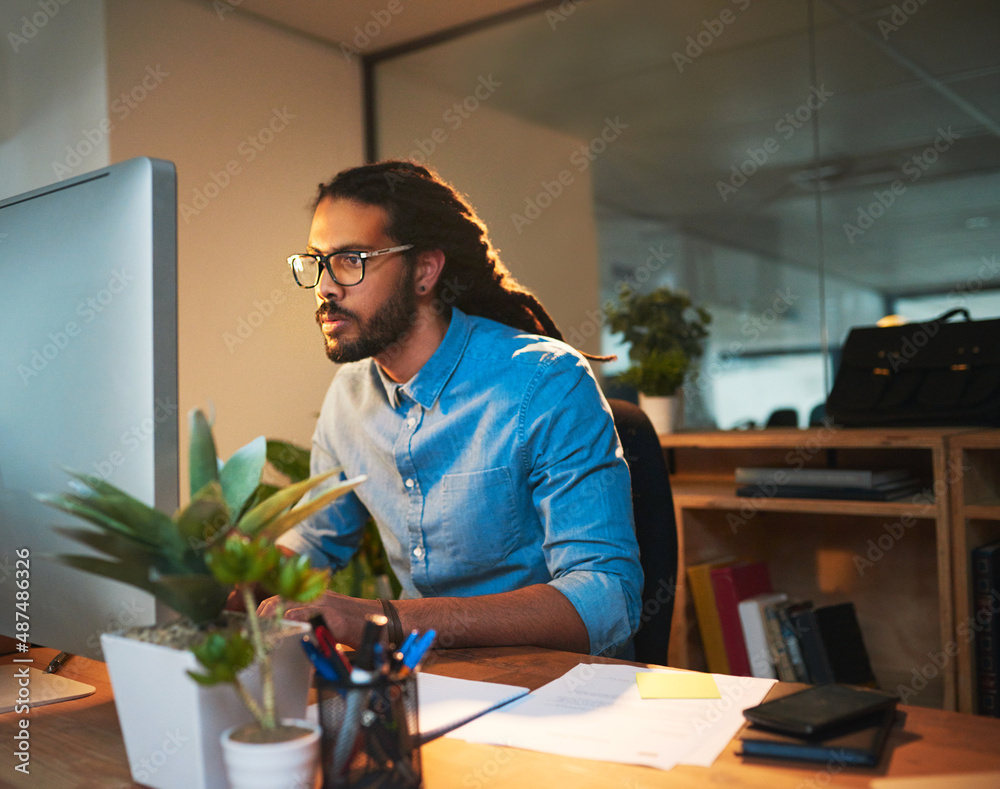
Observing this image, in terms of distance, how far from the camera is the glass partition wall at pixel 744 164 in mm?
2293

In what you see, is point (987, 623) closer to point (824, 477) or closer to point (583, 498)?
point (824, 477)

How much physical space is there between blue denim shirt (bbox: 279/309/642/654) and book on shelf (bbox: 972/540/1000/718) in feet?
3.74

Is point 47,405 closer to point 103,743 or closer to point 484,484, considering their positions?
point 103,743

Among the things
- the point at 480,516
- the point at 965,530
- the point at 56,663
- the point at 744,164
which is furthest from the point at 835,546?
→ the point at 56,663

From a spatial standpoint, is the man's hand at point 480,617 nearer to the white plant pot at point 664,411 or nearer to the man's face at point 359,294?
the man's face at point 359,294

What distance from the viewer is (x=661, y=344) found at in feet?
8.46

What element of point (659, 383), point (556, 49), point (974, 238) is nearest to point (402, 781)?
point (659, 383)

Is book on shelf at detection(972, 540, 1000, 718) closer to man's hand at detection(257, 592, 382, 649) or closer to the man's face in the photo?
the man's face

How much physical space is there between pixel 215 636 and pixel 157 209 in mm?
337

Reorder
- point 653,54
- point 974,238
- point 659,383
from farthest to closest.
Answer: point 653,54 → point 659,383 → point 974,238

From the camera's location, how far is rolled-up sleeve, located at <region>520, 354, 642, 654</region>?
113cm

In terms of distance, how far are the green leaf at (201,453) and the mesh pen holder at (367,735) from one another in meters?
0.17

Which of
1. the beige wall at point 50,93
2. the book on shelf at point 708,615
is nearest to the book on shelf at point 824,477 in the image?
the book on shelf at point 708,615

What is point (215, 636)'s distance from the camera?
0.56 meters
